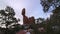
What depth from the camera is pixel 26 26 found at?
12.4 metres

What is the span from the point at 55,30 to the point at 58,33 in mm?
196

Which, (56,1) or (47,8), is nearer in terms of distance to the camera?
(56,1)

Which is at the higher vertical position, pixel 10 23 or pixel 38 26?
pixel 38 26

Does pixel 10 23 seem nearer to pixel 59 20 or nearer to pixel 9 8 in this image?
pixel 9 8

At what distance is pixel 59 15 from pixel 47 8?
6172 mm

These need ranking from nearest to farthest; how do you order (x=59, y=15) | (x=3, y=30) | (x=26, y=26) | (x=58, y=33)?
(x=58, y=33)
(x=59, y=15)
(x=26, y=26)
(x=3, y=30)

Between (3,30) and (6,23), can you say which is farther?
(6,23)

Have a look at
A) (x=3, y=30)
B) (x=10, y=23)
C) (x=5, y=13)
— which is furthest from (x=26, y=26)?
(x=5, y=13)

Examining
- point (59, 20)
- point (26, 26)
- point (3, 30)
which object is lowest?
point (3, 30)

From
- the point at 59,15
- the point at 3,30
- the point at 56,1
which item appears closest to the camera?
the point at 59,15

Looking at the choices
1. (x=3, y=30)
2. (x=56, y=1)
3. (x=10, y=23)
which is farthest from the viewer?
(x=10, y=23)

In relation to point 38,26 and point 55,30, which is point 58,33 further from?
point 38,26

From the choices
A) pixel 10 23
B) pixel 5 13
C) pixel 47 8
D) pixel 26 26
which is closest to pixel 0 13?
pixel 5 13

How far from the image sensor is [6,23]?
20531 millimetres
